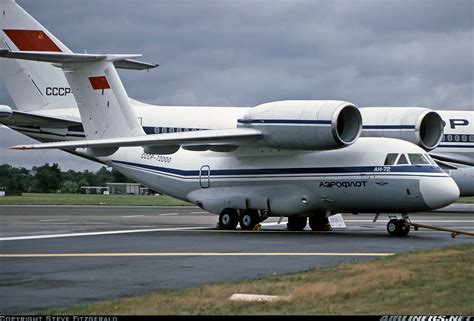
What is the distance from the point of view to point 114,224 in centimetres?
3206

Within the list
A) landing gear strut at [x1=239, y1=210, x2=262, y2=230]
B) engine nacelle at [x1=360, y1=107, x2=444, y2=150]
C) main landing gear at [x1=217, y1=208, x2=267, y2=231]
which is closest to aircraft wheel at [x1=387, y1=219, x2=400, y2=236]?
engine nacelle at [x1=360, y1=107, x2=444, y2=150]

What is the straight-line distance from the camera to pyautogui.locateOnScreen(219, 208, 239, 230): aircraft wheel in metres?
28.4

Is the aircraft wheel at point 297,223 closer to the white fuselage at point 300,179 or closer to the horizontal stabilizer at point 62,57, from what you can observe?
the white fuselage at point 300,179

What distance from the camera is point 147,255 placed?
61.9ft

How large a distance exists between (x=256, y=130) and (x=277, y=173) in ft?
5.67

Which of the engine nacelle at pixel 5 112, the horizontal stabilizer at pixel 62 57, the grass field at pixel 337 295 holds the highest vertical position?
the horizontal stabilizer at pixel 62 57

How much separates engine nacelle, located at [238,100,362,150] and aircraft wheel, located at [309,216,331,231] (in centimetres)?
311

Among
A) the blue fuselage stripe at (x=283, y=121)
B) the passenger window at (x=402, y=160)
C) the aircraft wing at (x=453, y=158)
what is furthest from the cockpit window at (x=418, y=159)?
the aircraft wing at (x=453, y=158)

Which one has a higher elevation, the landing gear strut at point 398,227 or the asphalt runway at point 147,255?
the landing gear strut at point 398,227

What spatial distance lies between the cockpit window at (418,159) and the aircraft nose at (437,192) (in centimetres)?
67

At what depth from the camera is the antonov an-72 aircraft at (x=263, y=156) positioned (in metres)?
25.2

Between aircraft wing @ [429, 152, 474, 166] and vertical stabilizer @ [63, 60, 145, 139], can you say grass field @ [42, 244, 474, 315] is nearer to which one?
vertical stabilizer @ [63, 60, 145, 139]


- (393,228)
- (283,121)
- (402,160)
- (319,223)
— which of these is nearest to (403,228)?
(393,228)

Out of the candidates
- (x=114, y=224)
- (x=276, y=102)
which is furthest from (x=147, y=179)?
(x=276, y=102)
